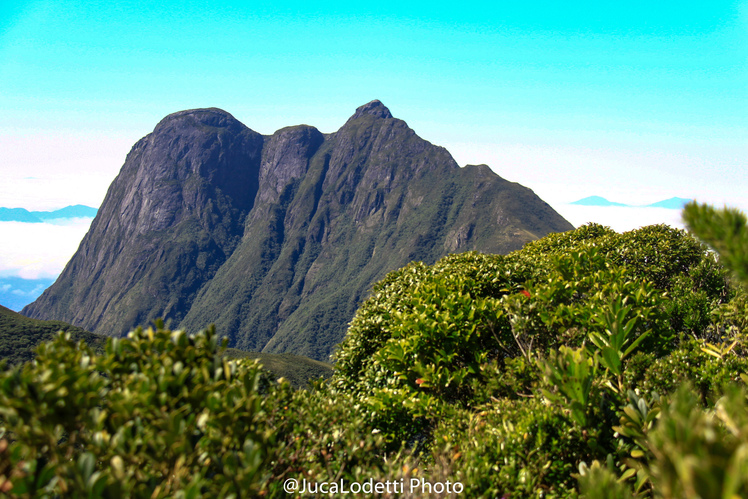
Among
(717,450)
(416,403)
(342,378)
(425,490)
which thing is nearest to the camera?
(717,450)

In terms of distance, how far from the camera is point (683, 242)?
1647 centimetres

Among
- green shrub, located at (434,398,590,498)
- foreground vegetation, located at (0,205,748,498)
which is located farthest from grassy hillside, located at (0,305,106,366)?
green shrub, located at (434,398,590,498)

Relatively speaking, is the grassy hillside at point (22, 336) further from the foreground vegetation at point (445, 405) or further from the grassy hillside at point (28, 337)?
the foreground vegetation at point (445, 405)

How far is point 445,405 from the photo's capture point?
8242 mm

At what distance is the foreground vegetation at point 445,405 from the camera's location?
328cm

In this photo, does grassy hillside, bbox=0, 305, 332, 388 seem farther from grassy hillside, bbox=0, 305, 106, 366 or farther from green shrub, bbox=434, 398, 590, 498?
green shrub, bbox=434, 398, 590, 498

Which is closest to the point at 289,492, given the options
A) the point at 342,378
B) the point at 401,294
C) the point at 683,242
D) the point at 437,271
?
the point at 342,378

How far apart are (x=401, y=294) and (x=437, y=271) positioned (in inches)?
58.1

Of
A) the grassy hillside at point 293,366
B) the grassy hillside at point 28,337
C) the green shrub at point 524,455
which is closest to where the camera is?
the green shrub at point 524,455

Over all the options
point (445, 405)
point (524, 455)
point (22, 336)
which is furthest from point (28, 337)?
point (524, 455)

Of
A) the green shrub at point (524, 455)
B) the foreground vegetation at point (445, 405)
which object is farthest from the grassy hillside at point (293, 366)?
the green shrub at point (524, 455)

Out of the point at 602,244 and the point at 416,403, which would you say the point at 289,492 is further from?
the point at 602,244

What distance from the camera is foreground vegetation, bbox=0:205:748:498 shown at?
3.28 m

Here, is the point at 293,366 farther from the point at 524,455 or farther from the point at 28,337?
the point at 524,455
